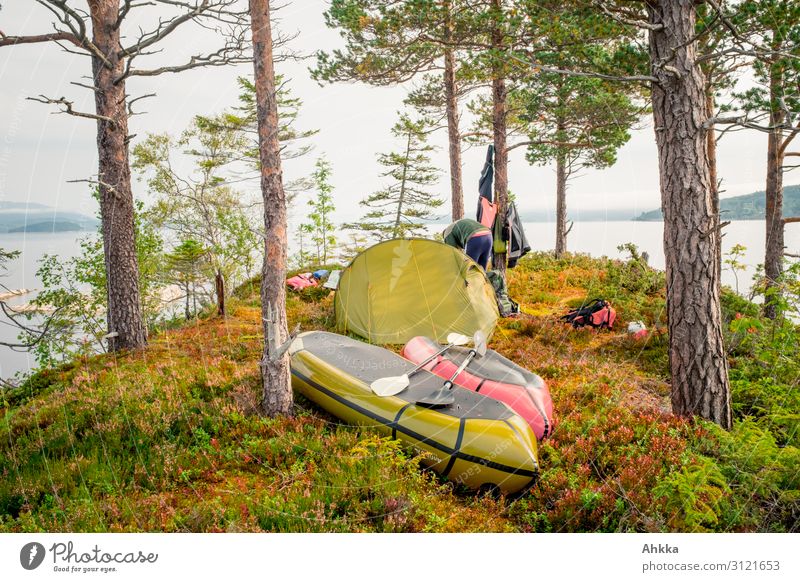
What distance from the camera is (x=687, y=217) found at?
4.72 metres

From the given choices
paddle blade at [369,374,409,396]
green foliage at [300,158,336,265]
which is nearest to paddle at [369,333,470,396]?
paddle blade at [369,374,409,396]

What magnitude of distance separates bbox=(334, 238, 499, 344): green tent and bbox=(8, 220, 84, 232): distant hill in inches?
167

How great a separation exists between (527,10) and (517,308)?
5.43 meters

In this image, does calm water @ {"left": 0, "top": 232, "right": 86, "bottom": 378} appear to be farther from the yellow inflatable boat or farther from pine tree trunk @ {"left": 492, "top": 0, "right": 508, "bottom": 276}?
pine tree trunk @ {"left": 492, "top": 0, "right": 508, "bottom": 276}

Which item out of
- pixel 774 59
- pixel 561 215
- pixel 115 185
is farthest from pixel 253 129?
pixel 561 215

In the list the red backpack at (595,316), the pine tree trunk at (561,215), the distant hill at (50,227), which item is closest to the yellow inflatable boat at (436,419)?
the distant hill at (50,227)

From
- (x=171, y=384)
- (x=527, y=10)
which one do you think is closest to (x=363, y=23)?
(x=527, y=10)

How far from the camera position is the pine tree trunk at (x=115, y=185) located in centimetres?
719

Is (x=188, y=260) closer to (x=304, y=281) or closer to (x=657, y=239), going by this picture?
(x=304, y=281)

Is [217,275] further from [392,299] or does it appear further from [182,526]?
[182,526]

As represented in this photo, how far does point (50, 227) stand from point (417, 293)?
5.19 meters

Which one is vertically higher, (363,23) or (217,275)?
(363,23)
